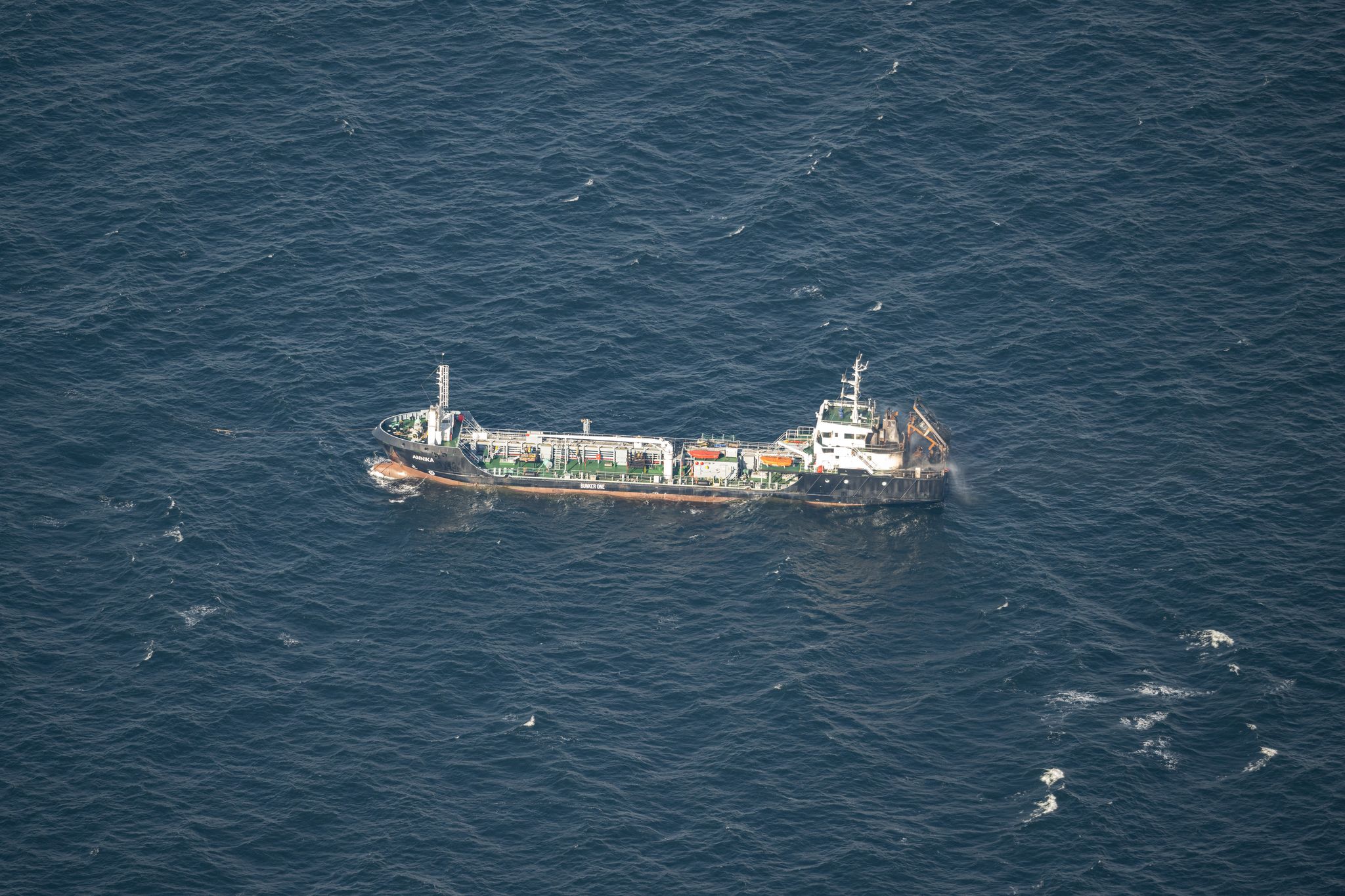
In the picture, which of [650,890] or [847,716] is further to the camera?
[847,716]

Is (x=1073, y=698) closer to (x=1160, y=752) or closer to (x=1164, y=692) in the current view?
(x=1164, y=692)

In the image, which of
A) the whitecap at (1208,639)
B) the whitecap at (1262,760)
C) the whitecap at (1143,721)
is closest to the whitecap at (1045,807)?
the whitecap at (1143,721)

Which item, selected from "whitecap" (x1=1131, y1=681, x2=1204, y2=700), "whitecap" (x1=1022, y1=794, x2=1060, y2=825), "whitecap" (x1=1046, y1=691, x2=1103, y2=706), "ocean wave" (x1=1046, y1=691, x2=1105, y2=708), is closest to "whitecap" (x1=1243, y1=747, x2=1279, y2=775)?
"whitecap" (x1=1131, y1=681, x2=1204, y2=700)

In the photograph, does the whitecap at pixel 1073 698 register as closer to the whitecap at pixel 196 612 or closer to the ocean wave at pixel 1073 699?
the ocean wave at pixel 1073 699

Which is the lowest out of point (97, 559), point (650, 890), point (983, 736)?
point (650, 890)

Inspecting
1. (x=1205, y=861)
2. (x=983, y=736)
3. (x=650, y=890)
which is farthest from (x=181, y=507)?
(x=1205, y=861)

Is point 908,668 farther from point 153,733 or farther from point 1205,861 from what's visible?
point 153,733

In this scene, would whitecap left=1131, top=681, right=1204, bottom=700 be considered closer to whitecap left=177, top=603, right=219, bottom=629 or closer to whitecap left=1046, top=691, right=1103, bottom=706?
whitecap left=1046, top=691, right=1103, bottom=706
